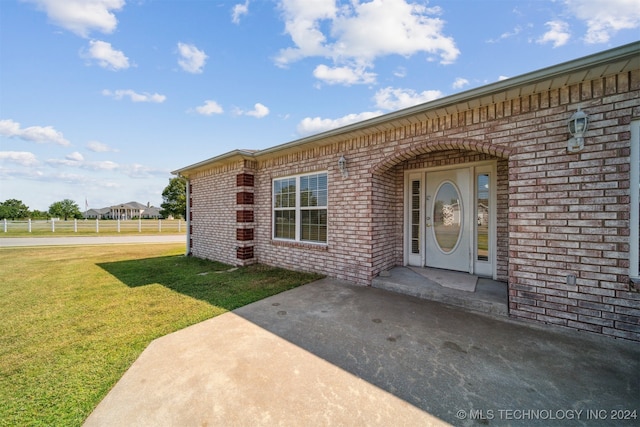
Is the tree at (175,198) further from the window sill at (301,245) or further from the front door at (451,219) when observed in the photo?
the front door at (451,219)

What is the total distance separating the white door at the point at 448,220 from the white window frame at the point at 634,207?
2.12m

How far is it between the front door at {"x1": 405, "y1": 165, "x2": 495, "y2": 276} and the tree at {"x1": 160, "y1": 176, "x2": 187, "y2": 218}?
1646 inches

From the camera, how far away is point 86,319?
11.2ft

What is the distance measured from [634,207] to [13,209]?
85.0 metres

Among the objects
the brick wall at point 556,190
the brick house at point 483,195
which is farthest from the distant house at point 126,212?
the brick wall at point 556,190

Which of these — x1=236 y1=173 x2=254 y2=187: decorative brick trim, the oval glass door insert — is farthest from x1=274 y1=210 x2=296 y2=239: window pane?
the oval glass door insert

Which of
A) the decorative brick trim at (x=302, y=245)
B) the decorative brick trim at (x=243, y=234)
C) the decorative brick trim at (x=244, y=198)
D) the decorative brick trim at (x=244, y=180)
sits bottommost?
the decorative brick trim at (x=302, y=245)

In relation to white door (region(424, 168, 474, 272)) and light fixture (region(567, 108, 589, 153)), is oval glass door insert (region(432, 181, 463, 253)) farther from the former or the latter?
light fixture (region(567, 108, 589, 153))

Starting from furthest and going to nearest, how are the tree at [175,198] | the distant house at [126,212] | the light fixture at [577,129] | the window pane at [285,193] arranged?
the distant house at [126,212] → the tree at [175,198] → the window pane at [285,193] → the light fixture at [577,129]

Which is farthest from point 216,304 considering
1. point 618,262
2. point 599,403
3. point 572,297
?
point 618,262

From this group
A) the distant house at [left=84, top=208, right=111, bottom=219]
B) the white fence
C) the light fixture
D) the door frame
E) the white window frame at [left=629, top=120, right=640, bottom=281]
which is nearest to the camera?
the white window frame at [left=629, top=120, right=640, bottom=281]

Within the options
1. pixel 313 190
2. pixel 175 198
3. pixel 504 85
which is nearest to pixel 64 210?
pixel 175 198

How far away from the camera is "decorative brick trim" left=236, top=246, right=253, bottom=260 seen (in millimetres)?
6871

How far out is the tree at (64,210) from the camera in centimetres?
5222
